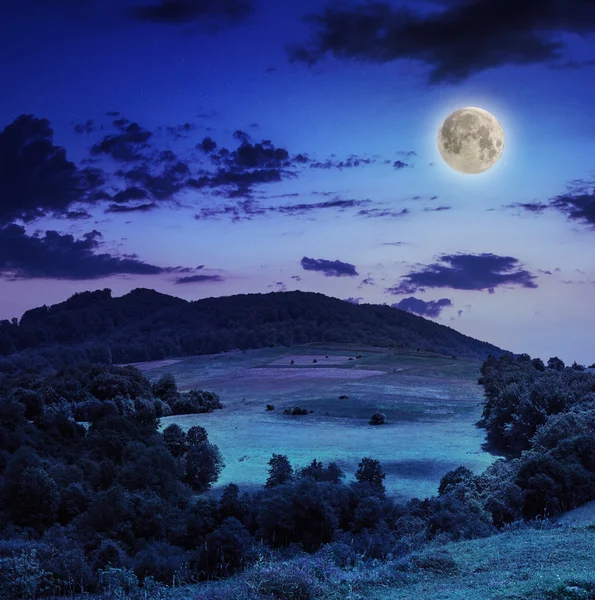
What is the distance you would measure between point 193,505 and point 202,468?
8022mm

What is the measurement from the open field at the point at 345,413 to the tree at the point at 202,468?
2.02 ft

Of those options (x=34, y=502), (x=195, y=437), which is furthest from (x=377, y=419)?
(x=34, y=502)

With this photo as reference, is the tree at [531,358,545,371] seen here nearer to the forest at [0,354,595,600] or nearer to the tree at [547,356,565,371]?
the tree at [547,356,565,371]

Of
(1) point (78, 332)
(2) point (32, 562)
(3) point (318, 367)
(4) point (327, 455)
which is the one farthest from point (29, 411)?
(1) point (78, 332)

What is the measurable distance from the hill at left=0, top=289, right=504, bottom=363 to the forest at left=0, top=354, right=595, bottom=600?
3466 inches

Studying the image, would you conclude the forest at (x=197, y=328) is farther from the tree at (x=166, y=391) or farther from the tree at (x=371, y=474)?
the tree at (x=371, y=474)

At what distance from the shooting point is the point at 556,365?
70188 millimetres

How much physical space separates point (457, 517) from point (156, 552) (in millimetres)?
8521

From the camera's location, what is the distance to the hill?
135625 millimetres

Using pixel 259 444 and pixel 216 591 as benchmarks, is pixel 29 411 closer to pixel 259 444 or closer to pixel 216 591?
pixel 259 444

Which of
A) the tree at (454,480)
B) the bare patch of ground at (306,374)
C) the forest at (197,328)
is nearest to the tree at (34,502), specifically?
the tree at (454,480)

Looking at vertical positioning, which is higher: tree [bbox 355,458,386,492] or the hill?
the hill

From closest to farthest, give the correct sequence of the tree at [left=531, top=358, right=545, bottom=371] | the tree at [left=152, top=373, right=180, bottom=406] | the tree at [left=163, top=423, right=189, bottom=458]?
the tree at [left=163, top=423, right=189, bottom=458], the tree at [left=152, top=373, right=180, bottom=406], the tree at [left=531, top=358, right=545, bottom=371]

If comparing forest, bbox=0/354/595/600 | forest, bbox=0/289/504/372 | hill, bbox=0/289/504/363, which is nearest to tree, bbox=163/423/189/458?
forest, bbox=0/354/595/600
